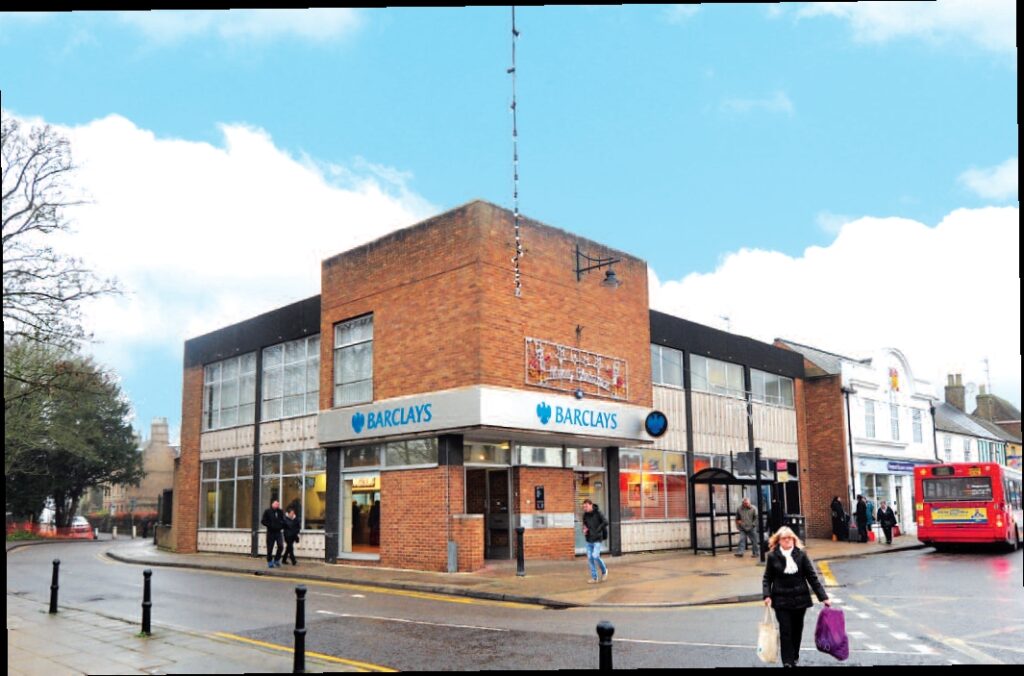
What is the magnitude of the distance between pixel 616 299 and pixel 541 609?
11764 millimetres

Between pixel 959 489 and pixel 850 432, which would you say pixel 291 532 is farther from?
pixel 850 432

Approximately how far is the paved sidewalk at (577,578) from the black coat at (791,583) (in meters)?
5.77

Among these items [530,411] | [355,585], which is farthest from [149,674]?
[530,411]

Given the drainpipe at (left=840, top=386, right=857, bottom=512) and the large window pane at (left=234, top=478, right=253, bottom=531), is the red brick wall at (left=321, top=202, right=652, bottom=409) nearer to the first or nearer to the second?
the large window pane at (left=234, top=478, right=253, bottom=531)

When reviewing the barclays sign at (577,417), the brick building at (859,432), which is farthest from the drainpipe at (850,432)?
the barclays sign at (577,417)

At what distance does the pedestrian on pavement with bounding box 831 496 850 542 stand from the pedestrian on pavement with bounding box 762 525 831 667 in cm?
2517

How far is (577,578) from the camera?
747 inches

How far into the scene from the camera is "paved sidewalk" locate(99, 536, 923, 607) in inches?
624

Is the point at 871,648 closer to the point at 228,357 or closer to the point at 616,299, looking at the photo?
the point at 616,299

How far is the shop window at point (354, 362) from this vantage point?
935 inches

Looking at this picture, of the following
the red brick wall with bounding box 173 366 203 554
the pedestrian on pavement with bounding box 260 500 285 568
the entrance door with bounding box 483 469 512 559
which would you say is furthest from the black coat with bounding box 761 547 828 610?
the red brick wall with bounding box 173 366 203 554

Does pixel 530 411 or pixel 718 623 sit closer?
pixel 718 623

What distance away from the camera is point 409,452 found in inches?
Result: 874

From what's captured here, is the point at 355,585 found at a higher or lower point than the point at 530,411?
lower
